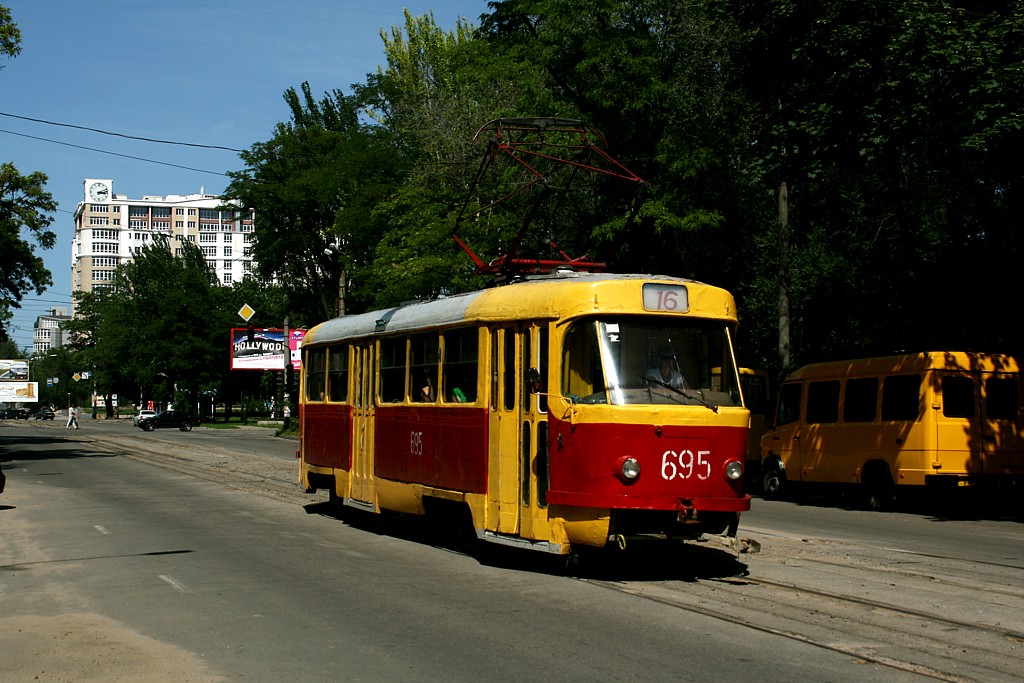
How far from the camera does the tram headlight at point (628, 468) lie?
34.3 ft

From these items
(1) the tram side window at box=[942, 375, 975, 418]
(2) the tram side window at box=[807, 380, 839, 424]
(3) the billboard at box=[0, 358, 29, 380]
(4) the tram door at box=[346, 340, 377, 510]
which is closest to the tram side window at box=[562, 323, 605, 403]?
(4) the tram door at box=[346, 340, 377, 510]

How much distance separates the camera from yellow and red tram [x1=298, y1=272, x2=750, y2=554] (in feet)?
34.7

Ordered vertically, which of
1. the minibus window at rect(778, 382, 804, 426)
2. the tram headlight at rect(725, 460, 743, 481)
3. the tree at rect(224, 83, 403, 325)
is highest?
the tree at rect(224, 83, 403, 325)

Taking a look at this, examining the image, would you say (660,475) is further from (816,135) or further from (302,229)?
(302,229)

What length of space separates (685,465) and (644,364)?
101 cm

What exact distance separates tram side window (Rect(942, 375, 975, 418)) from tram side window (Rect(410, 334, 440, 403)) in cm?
949

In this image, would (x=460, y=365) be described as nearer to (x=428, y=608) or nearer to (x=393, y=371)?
(x=393, y=371)

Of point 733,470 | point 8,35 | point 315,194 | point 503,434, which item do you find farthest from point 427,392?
point 315,194

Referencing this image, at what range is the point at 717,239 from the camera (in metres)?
32.1

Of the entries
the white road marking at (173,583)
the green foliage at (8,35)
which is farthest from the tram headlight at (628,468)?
the green foliage at (8,35)

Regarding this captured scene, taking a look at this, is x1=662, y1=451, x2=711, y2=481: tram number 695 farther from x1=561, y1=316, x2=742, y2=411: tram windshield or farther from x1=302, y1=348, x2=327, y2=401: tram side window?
x1=302, y1=348, x2=327, y2=401: tram side window

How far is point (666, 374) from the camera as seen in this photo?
35.8ft

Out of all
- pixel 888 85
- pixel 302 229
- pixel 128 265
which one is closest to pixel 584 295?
pixel 888 85

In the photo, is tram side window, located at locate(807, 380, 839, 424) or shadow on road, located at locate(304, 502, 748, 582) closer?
shadow on road, located at locate(304, 502, 748, 582)
